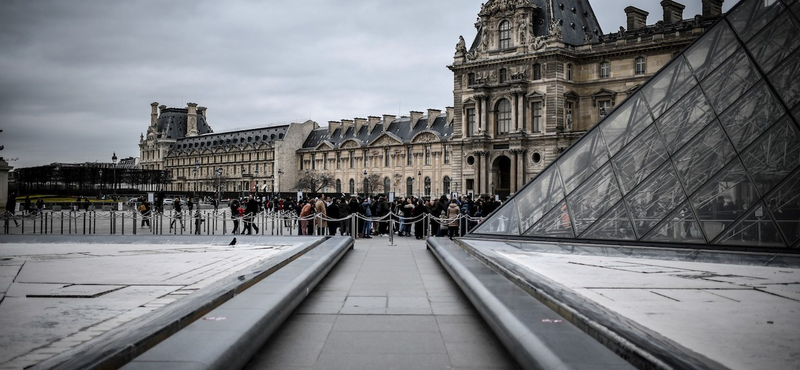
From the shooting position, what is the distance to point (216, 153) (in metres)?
109

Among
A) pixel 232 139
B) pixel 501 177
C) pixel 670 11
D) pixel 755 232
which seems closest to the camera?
pixel 755 232

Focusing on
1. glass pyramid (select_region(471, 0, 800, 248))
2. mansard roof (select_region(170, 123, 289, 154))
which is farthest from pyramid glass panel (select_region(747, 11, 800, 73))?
mansard roof (select_region(170, 123, 289, 154))

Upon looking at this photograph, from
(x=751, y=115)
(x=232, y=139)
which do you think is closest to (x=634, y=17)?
(x=751, y=115)

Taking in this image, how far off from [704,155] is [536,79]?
4010 cm

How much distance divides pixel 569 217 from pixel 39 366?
11819mm

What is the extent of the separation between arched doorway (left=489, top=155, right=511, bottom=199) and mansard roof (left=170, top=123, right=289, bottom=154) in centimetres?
4512

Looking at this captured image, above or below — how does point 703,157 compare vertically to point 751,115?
below

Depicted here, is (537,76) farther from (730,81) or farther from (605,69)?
(730,81)

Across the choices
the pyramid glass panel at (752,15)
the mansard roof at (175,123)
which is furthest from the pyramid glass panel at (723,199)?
the mansard roof at (175,123)

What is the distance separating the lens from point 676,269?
31.4 feet

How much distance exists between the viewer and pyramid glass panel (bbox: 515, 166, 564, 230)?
1488cm

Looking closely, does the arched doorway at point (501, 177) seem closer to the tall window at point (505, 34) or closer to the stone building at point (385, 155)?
the tall window at point (505, 34)

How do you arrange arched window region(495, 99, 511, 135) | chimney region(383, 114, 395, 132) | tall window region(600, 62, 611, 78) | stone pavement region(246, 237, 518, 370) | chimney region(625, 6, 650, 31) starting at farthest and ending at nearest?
chimney region(383, 114, 395, 132) → arched window region(495, 99, 511, 135) → chimney region(625, 6, 650, 31) → tall window region(600, 62, 611, 78) → stone pavement region(246, 237, 518, 370)

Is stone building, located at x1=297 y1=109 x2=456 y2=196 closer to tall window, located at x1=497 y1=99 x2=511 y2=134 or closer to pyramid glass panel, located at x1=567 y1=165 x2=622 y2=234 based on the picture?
tall window, located at x1=497 y1=99 x2=511 y2=134
